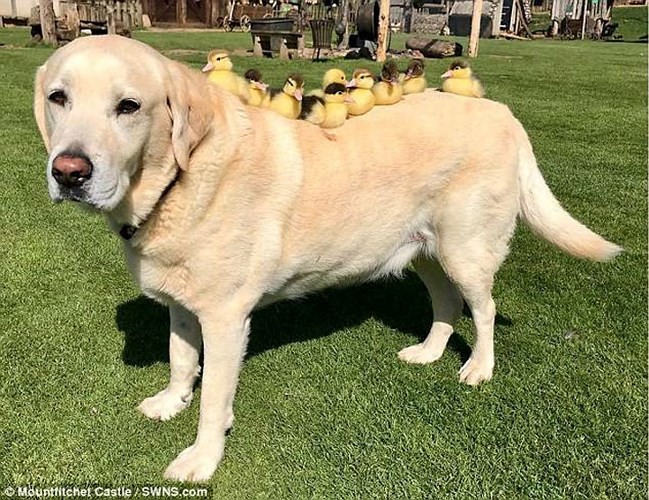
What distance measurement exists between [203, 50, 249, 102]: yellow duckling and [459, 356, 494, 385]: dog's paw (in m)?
1.84

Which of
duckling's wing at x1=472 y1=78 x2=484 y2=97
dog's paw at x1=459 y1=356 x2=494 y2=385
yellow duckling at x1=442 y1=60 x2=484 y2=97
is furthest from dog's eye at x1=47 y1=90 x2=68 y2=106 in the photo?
dog's paw at x1=459 y1=356 x2=494 y2=385

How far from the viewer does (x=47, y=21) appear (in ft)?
64.3

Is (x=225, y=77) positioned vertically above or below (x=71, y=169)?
above

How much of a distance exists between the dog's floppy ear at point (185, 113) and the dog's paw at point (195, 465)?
126cm

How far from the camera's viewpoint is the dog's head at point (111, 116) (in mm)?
2006

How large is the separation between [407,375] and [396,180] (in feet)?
3.72

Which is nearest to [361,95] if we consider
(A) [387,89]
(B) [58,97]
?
(A) [387,89]

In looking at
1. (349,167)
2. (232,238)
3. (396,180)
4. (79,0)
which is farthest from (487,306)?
(79,0)

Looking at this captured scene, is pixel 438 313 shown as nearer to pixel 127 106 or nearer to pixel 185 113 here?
pixel 185 113

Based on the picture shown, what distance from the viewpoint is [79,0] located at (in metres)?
24.3

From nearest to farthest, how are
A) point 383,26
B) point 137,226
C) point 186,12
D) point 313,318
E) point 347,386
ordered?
point 137,226, point 347,386, point 313,318, point 383,26, point 186,12

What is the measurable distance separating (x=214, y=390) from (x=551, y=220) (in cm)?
194

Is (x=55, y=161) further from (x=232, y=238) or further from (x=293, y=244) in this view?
(x=293, y=244)

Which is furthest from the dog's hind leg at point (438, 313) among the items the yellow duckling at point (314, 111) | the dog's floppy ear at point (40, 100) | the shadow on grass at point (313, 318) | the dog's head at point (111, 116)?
the dog's floppy ear at point (40, 100)
